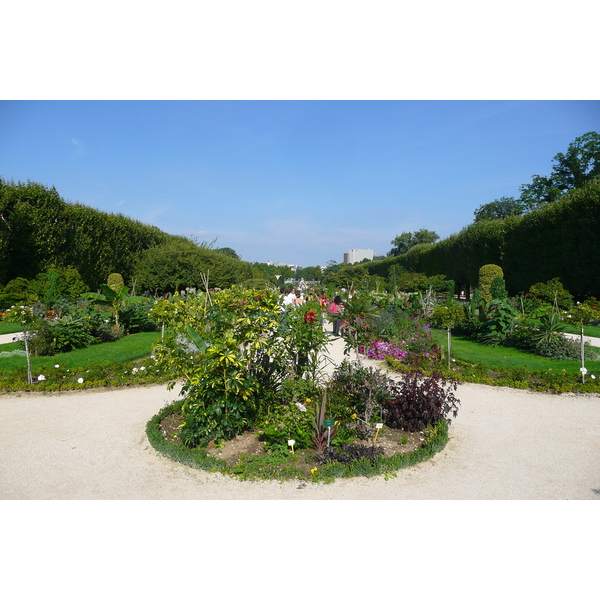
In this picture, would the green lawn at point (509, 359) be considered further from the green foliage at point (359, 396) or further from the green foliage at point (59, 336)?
the green foliage at point (59, 336)

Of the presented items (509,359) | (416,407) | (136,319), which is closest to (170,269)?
(136,319)

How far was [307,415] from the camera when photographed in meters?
4.42

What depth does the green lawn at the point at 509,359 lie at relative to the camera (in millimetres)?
7285

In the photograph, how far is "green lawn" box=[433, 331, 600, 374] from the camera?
23.9 feet

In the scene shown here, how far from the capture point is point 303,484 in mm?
3402

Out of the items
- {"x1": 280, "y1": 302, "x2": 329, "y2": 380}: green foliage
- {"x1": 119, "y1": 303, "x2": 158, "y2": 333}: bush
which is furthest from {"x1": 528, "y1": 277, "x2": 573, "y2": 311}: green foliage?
{"x1": 119, "y1": 303, "x2": 158, "y2": 333}: bush

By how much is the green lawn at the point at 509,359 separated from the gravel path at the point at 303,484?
5.51 feet

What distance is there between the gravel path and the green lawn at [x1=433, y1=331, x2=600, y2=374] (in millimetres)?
1680

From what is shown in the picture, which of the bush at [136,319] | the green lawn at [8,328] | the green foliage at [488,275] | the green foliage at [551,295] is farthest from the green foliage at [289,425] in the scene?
the green foliage at [488,275]

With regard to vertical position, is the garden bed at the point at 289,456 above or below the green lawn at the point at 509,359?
below

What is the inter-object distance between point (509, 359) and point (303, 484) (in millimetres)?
6317

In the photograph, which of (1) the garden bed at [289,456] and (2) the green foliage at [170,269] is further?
(2) the green foliage at [170,269]

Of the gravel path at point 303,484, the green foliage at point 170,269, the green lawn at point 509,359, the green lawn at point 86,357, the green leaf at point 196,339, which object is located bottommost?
the gravel path at point 303,484
